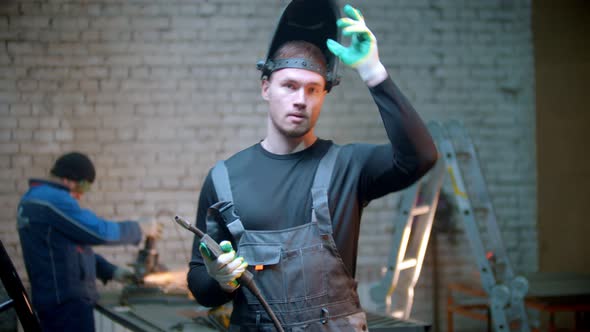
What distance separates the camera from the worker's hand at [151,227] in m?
4.15

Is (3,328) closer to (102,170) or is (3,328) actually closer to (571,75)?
(102,170)

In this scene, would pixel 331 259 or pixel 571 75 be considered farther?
pixel 571 75

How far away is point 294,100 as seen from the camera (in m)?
1.84

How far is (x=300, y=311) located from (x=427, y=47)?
319 centimetres

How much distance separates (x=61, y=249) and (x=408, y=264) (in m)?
1.91

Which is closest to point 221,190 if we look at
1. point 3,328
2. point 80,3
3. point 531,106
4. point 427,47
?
point 3,328

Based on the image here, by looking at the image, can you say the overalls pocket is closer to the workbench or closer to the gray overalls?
the gray overalls

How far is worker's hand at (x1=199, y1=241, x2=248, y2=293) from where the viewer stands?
5.42ft

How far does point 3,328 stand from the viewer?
231 cm

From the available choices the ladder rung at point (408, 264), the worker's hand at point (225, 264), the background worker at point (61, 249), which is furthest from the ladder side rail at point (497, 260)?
the worker's hand at point (225, 264)

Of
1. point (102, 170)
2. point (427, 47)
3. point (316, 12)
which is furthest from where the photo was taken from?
point (427, 47)

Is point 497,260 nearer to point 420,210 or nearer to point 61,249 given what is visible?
point 420,210

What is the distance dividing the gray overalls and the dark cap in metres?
1.93

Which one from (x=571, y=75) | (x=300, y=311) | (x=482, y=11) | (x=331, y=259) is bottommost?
(x=300, y=311)
